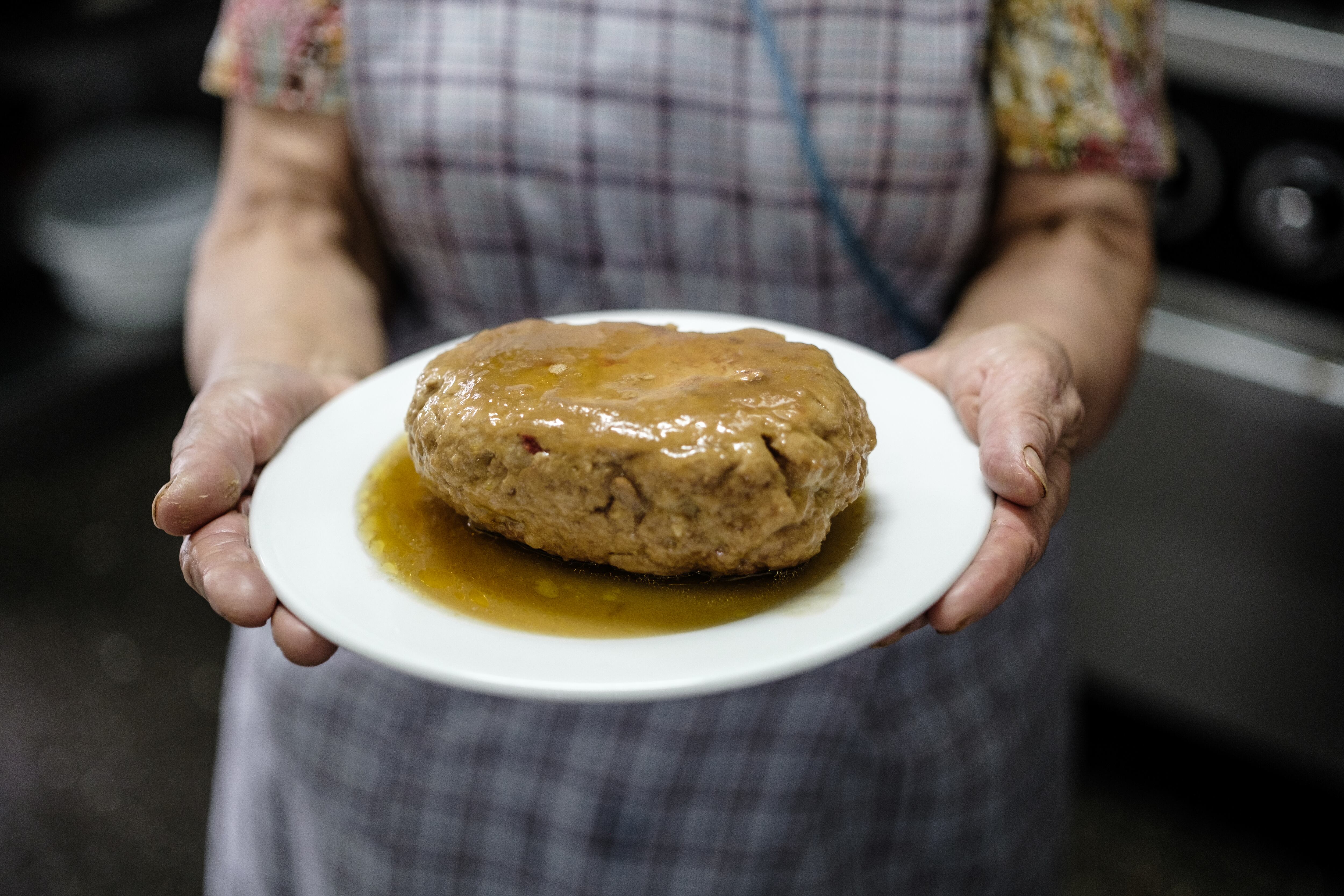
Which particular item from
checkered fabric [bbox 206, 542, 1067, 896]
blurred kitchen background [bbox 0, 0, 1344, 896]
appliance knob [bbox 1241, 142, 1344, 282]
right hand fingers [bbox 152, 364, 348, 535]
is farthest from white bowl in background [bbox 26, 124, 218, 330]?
appliance knob [bbox 1241, 142, 1344, 282]

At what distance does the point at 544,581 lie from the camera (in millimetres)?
1101

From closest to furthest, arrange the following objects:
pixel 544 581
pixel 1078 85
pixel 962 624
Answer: pixel 962 624 < pixel 544 581 < pixel 1078 85

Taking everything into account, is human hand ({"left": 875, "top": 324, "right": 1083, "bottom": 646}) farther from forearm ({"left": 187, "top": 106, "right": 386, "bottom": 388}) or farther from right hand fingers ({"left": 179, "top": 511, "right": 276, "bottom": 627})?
forearm ({"left": 187, "top": 106, "right": 386, "bottom": 388})

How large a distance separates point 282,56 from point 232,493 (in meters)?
0.81

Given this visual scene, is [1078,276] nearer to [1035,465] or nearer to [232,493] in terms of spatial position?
[1035,465]

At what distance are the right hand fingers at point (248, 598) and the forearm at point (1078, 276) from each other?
3.02 feet

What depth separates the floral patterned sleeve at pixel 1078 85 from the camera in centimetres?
143

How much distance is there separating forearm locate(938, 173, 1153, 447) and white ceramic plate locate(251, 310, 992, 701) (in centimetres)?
33

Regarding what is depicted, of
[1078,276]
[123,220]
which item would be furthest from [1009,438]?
[123,220]

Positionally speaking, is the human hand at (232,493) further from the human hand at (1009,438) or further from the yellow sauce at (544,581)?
the human hand at (1009,438)

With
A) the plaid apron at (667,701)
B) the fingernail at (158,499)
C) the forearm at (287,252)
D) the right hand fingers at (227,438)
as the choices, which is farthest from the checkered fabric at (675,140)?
the fingernail at (158,499)

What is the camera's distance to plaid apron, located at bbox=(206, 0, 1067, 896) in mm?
1462

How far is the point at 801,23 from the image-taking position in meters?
1.45

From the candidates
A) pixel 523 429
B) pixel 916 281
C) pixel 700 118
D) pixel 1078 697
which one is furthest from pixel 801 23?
pixel 1078 697
